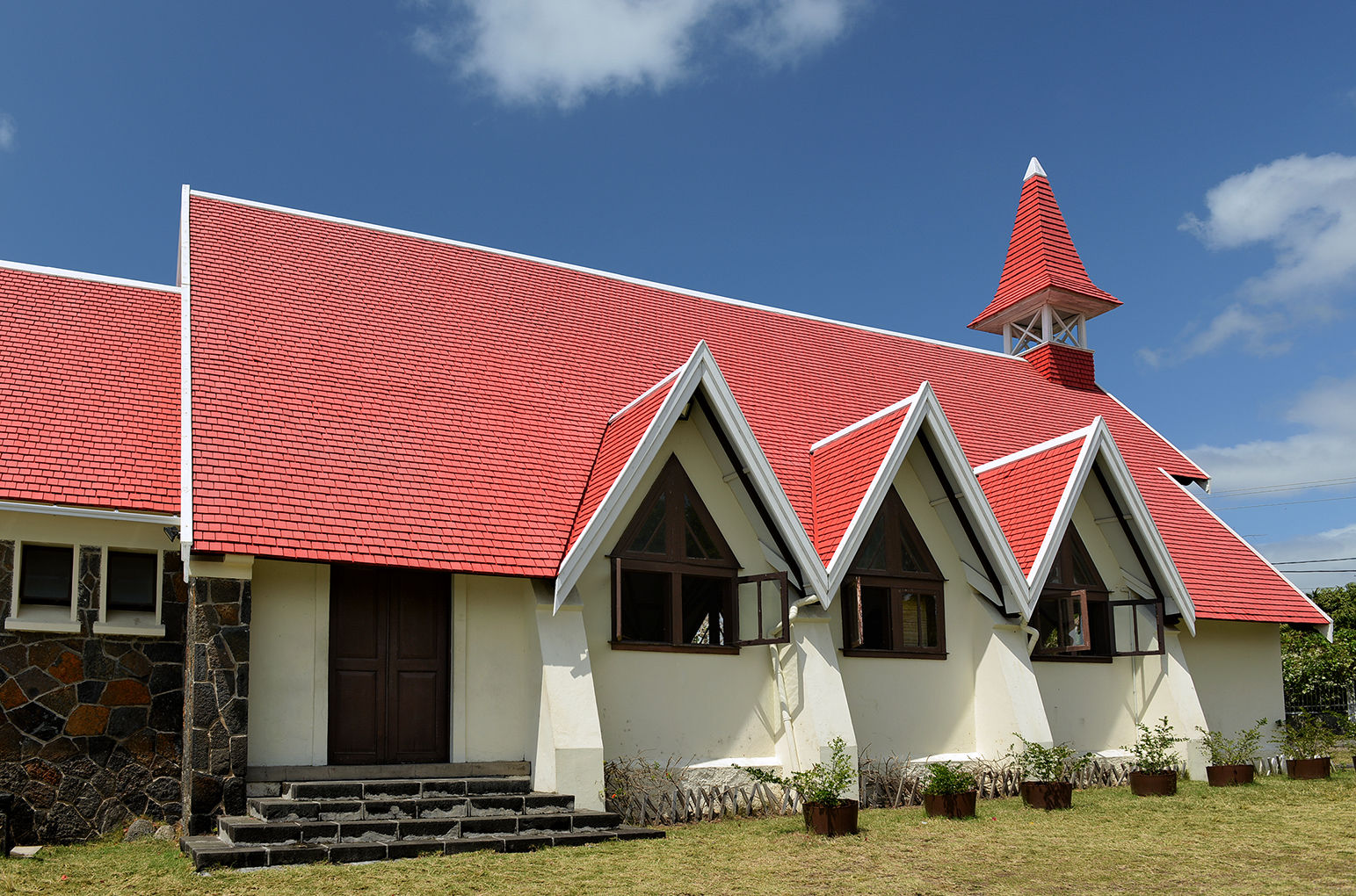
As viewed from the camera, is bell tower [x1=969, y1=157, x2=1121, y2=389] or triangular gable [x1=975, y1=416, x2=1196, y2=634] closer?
triangular gable [x1=975, y1=416, x2=1196, y2=634]

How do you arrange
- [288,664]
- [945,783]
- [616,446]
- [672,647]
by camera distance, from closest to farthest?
1. [288,664]
2. [945,783]
3. [672,647]
4. [616,446]

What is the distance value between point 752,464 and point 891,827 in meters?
4.66

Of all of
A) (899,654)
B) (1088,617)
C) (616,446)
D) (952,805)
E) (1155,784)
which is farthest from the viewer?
(1088,617)

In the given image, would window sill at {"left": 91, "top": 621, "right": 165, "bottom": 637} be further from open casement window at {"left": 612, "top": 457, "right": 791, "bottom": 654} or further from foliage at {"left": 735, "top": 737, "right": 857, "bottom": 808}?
foliage at {"left": 735, "top": 737, "right": 857, "bottom": 808}

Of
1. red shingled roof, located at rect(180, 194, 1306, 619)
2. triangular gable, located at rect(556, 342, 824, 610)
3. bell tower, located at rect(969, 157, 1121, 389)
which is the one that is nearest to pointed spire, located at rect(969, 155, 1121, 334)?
bell tower, located at rect(969, 157, 1121, 389)

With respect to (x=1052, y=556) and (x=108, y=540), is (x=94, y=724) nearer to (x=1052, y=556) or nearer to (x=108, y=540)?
(x=108, y=540)

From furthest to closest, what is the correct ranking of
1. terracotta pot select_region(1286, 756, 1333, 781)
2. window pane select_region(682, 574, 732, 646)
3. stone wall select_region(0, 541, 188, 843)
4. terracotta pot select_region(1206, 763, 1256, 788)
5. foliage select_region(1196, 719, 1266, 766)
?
1. terracotta pot select_region(1286, 756, 1333, 781)
2. foliage select_region(1196, 719, 1266, 766)
3. terracotta pot select_region(1206, 763, 1256, 788)
4. window pane select_region(682, 574, 732, 646)
5. stone wall select_region(0, 541, 188, 843)

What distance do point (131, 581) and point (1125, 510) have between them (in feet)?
45.6

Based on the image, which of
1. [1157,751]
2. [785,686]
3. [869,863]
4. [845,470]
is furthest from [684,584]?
[1157,751]

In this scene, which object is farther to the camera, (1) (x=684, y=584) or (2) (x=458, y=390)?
(2) (x=458, y=390)

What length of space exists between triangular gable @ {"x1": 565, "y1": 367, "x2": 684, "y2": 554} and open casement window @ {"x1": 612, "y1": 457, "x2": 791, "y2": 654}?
1.81 feet

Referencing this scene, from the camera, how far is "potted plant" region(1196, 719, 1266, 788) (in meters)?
17.3

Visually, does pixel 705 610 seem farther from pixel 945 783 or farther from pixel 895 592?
pixel 945 783

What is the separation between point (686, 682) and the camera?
49.6 ft
